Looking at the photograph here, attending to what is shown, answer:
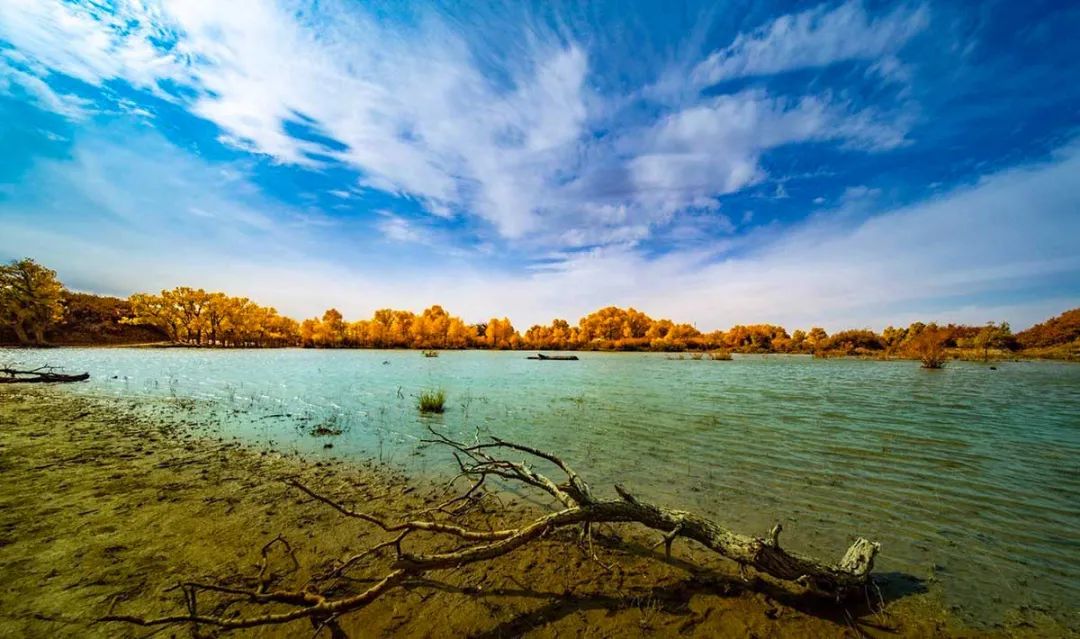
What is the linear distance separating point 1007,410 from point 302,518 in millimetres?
25181

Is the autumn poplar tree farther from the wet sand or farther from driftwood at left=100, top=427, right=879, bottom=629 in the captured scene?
driftwood at left=100, top=427, right=879, bottom=629

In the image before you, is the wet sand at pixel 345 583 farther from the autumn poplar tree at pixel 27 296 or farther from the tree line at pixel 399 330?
the autumn poplar tree at pixel 27 296

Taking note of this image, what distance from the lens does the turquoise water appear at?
5.36 meters

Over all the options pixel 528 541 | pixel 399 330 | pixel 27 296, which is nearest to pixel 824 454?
pixel 528 541

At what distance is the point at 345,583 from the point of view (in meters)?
4.43

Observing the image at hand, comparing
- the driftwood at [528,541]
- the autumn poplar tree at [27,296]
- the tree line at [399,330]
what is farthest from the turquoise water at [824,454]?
the autumn poplar tree at [27,296]

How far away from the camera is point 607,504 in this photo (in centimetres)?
488

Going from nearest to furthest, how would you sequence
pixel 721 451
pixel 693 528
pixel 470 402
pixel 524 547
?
pixel 693 528 < pixel 524 547 < pixel 721 451 < pixel 470 402

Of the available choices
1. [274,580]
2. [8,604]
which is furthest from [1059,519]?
[8,604]

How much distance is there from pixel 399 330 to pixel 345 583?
434 ft

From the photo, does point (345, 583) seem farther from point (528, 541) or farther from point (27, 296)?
point (27, 296)

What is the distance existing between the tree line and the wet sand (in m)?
57.0

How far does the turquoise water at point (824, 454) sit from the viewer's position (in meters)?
5.36

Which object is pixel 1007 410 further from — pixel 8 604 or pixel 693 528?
pixel 8 604
